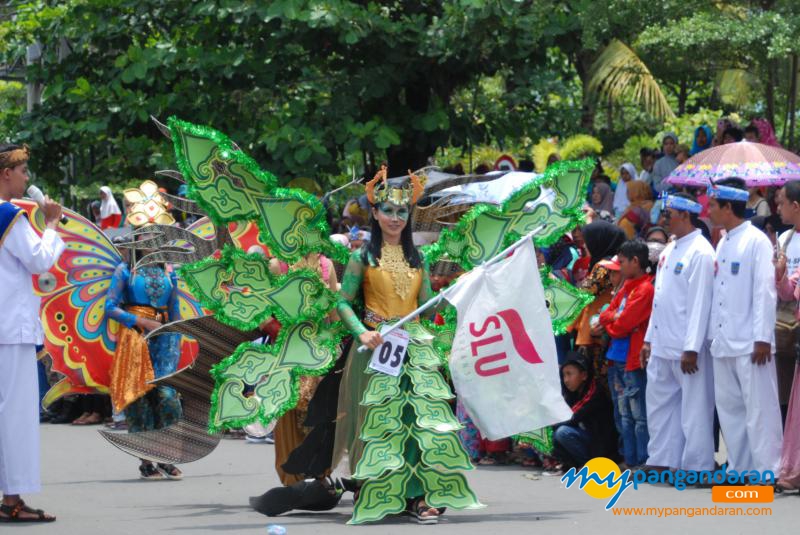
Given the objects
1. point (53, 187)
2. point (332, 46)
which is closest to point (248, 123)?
point (332, 46)

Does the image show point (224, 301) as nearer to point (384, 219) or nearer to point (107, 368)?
point (384, 219)

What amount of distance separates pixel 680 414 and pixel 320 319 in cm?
292

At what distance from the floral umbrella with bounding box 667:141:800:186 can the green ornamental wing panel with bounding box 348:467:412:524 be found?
199 inches

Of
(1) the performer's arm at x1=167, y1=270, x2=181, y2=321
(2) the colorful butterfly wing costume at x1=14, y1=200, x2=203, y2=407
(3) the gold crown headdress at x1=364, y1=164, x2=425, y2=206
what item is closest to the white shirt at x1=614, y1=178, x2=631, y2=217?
(2) the colorful butterfly wing costume at x1=14, y1=200, x2=203, y2=407

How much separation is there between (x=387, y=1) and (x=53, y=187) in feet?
18.6

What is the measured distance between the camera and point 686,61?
16.0 m

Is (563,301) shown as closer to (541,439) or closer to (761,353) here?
(541,439)

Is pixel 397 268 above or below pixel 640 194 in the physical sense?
below

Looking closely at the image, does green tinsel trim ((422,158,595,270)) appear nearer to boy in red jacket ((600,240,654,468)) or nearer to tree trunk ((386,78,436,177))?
boy in red jacket ((600,240,654,468))

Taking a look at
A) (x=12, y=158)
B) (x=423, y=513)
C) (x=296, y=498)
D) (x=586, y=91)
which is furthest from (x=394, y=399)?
(x=586, y=91)

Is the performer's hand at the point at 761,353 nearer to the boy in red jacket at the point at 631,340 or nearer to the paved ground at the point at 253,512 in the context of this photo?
the paved ground at the point at 253,512

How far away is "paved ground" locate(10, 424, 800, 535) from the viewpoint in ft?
26.7

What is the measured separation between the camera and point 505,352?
28.8ft

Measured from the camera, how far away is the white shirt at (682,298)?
9.95 metres
